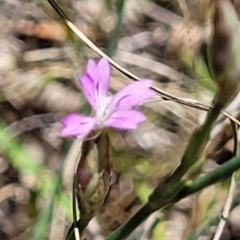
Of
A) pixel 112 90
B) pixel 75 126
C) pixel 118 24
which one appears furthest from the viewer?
pixel 112 90

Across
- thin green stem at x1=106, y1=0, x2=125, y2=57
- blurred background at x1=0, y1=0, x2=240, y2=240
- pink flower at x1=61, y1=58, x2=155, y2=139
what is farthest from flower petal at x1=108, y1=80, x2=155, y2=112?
blurred background at x1=0, y1=0, x2=240, y2=240

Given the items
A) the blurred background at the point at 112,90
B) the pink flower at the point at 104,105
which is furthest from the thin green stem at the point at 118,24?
the pink flower at the point at 104,105

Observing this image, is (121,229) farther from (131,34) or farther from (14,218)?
(131,34)

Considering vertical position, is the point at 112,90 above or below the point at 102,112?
below

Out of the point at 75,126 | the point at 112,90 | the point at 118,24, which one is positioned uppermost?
the point at 75,126

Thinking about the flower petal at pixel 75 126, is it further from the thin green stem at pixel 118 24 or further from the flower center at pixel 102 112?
the thin green stem at pixel 118 24

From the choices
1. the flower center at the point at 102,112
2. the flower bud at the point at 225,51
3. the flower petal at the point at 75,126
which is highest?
the flower bud at the point at 225,51

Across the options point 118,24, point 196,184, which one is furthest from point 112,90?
point 196,184

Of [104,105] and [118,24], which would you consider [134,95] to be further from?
[118,24]

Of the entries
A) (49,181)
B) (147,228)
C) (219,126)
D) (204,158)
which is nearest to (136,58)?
(49,181)
